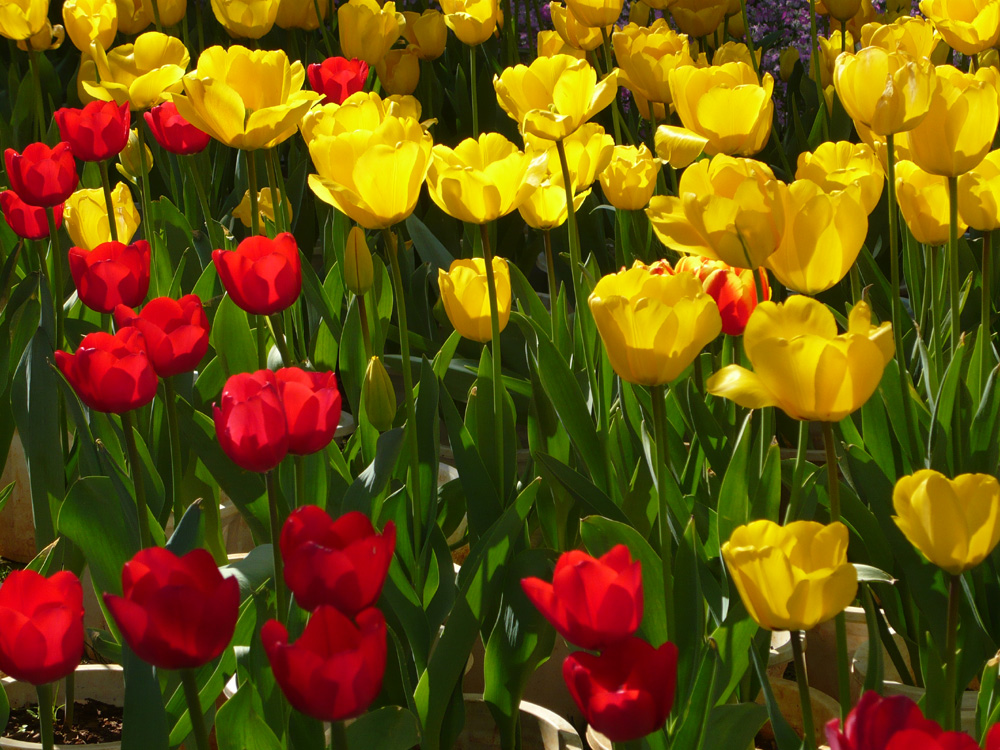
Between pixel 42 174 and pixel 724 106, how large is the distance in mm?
729

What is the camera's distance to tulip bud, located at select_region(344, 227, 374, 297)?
48.3 inches

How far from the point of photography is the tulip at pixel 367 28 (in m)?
1.89

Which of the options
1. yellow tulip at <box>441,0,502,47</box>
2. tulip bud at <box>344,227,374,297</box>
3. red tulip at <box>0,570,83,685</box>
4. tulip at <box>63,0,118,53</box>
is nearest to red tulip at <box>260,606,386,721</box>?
red tulip at <box>0,570,83,685</box>

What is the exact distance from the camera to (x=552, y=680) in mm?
1243

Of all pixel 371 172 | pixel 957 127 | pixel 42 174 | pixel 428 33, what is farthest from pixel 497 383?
pixel 428 33

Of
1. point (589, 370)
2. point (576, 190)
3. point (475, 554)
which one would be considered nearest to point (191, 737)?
point (475, 554)

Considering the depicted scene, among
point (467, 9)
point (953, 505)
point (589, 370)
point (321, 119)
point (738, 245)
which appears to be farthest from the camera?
point (467, 9)

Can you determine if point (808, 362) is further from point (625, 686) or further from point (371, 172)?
point (371, 172)

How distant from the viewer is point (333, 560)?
579mm

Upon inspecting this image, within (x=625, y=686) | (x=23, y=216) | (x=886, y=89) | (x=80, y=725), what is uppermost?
(x=886, y=89)

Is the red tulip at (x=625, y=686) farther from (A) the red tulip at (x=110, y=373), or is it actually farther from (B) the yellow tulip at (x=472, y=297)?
(B) the yellow tulip at (x=472, y=297)

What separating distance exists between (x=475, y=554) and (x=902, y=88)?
53 cm

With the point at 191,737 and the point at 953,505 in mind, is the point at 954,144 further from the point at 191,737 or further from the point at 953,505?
the point at 191,737

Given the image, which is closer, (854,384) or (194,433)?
(854,384)
